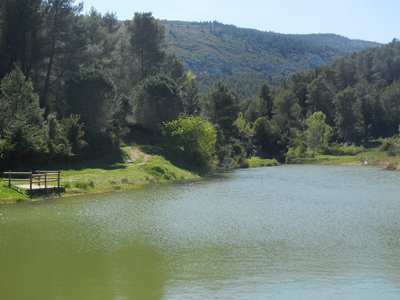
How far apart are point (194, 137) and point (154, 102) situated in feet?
Answer: 36.2

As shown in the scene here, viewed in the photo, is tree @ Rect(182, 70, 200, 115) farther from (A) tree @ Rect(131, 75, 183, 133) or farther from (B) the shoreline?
(B) the shoreline

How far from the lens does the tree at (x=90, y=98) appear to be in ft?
264

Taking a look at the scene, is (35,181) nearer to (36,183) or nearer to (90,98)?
(36,183)

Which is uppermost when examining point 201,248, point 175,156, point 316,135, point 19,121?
point 19,121

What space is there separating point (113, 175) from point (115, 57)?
159 feet

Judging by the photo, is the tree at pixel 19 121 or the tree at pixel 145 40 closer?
the tree at pixel 19 121

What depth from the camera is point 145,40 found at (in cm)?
11331

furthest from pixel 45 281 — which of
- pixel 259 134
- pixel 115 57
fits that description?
pixel 259 134

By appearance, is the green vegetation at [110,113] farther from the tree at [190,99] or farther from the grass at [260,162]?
the grass at [260,162]

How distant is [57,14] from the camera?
85.7 m

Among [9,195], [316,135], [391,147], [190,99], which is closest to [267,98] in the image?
[316,135]

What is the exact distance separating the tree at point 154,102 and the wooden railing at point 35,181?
1522 inches

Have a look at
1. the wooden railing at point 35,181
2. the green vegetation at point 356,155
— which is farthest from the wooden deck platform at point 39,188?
the green vegetation at point 356,155

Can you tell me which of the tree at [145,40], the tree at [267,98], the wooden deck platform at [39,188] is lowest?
the wooden deck platform at [39,188]
